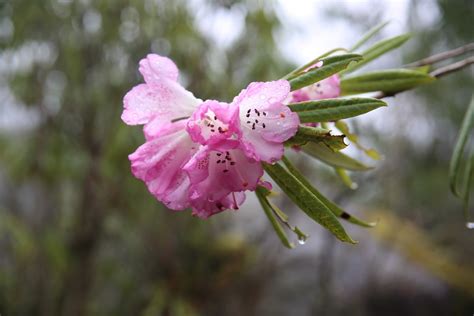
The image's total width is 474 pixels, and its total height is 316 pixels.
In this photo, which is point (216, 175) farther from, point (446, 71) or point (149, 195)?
point (149, 195)

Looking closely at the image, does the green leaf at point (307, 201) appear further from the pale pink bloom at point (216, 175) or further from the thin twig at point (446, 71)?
the thin twig at point (446, 71)

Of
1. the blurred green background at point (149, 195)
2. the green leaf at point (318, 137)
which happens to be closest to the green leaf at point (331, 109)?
the green leaf at point (318, 137)

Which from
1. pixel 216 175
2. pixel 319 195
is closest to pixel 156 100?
pixel 216 175

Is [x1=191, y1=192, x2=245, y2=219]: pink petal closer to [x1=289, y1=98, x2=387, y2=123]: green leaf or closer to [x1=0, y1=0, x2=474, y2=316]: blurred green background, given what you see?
[x1=289, y1=98, x2=387, y2=123]: green leaf

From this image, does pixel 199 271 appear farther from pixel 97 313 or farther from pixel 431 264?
pixel 431 264

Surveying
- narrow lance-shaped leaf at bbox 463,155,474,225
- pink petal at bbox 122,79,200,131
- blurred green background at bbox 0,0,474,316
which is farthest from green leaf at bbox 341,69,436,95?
blurred green background at bbox 0,0,474,316

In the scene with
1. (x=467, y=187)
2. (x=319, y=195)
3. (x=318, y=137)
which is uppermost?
(x=318, y=137)

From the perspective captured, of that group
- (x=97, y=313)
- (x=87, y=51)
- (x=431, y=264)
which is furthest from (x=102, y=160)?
(x=431, y=264)
